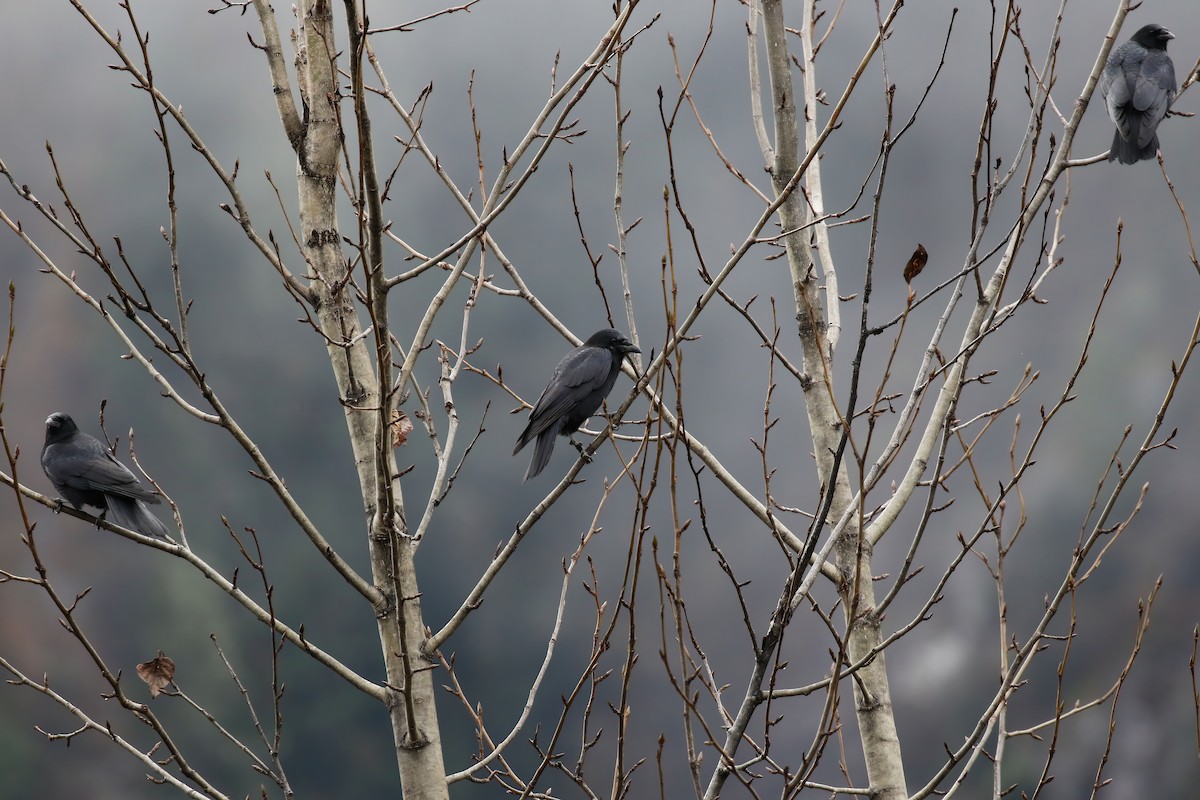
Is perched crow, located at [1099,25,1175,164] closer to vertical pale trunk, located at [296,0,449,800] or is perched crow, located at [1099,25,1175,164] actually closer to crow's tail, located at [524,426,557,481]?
crow's tail, located at [524,426,557,481]

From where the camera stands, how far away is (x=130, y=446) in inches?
138

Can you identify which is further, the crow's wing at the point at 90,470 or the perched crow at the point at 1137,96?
the perched crow at the point at 1137,96

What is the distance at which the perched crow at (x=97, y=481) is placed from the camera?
166 inches

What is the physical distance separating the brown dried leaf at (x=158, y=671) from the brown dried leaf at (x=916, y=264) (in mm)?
2556

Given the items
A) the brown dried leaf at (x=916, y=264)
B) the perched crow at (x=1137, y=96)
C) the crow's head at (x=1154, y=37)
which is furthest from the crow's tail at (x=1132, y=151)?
the brown dried leaf at (x=916, y=264)

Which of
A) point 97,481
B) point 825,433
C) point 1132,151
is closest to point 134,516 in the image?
point 97,481

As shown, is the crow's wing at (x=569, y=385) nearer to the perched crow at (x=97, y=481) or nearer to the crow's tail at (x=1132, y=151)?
the perched crow at (x=97, y=481)

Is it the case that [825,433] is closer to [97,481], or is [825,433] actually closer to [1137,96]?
[1137,96]

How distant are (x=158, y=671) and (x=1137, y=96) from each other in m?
4.94

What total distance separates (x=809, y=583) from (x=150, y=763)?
6.46 feet

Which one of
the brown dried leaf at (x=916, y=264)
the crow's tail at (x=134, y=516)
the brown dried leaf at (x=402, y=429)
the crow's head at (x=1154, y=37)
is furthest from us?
the crow's head at (x=1154, y=37)

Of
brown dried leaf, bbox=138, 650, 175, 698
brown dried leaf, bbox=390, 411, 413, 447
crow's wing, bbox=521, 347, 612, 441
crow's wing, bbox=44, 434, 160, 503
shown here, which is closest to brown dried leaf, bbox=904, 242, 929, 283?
brown dried leaf, bbox=390, 411, 413, 447

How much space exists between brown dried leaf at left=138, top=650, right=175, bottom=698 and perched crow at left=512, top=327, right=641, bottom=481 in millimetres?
1647

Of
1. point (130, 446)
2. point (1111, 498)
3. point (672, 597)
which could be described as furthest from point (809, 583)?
point (130, 446)
